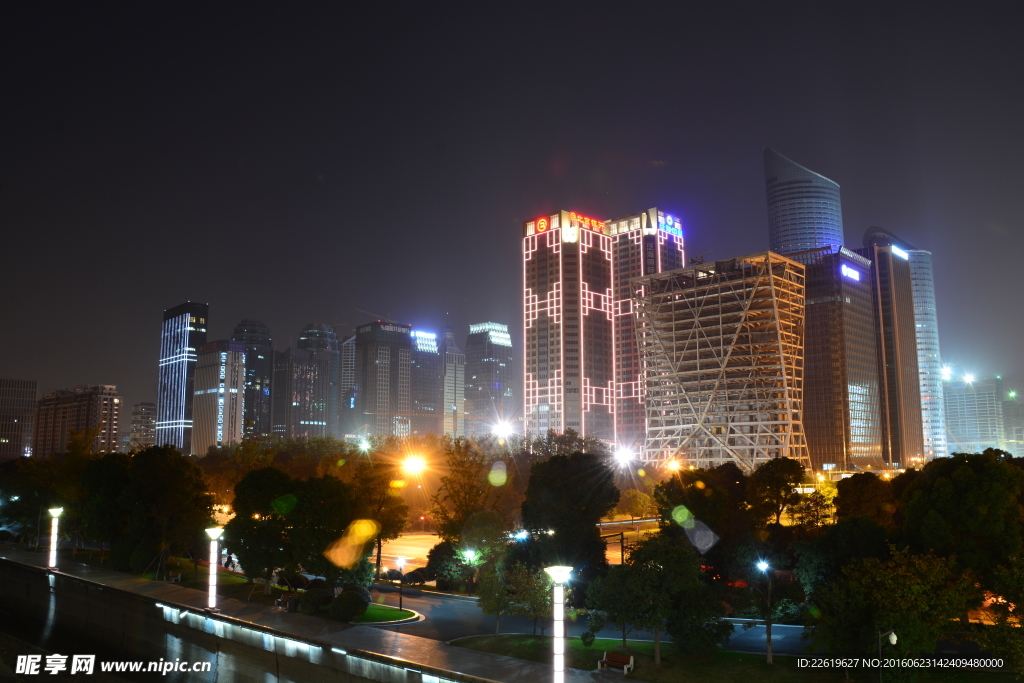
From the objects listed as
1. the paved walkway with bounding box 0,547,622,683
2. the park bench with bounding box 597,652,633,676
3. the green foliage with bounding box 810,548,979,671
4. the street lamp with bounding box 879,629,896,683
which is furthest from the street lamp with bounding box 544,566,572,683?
the street lamp with bounding box 879,629,896,683

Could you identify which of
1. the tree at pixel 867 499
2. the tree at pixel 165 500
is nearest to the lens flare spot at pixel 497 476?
the tree at pixel 165 500

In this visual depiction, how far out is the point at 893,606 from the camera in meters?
29.5

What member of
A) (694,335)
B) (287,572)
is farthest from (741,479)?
(694,335)

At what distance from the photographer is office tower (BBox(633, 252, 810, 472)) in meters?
130

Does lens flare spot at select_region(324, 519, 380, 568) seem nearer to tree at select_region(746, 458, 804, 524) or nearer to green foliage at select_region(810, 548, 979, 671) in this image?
tree at select_region(746, 458, 804, 524)

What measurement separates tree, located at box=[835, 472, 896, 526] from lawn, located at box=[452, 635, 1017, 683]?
19351 millimetres

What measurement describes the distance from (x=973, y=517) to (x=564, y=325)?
15683 cm

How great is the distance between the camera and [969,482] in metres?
36.6

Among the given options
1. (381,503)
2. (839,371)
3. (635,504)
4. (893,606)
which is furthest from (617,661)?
(839,371)

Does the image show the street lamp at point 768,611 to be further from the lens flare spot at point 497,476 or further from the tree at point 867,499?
the lens flare spot at point 497,476

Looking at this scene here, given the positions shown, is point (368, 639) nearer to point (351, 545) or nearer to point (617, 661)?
point (617, 661)

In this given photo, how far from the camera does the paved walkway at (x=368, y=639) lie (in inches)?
1156

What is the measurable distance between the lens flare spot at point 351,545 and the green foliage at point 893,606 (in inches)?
984

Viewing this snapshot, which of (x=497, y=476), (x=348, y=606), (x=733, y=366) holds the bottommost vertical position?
(x=348, y=606)
